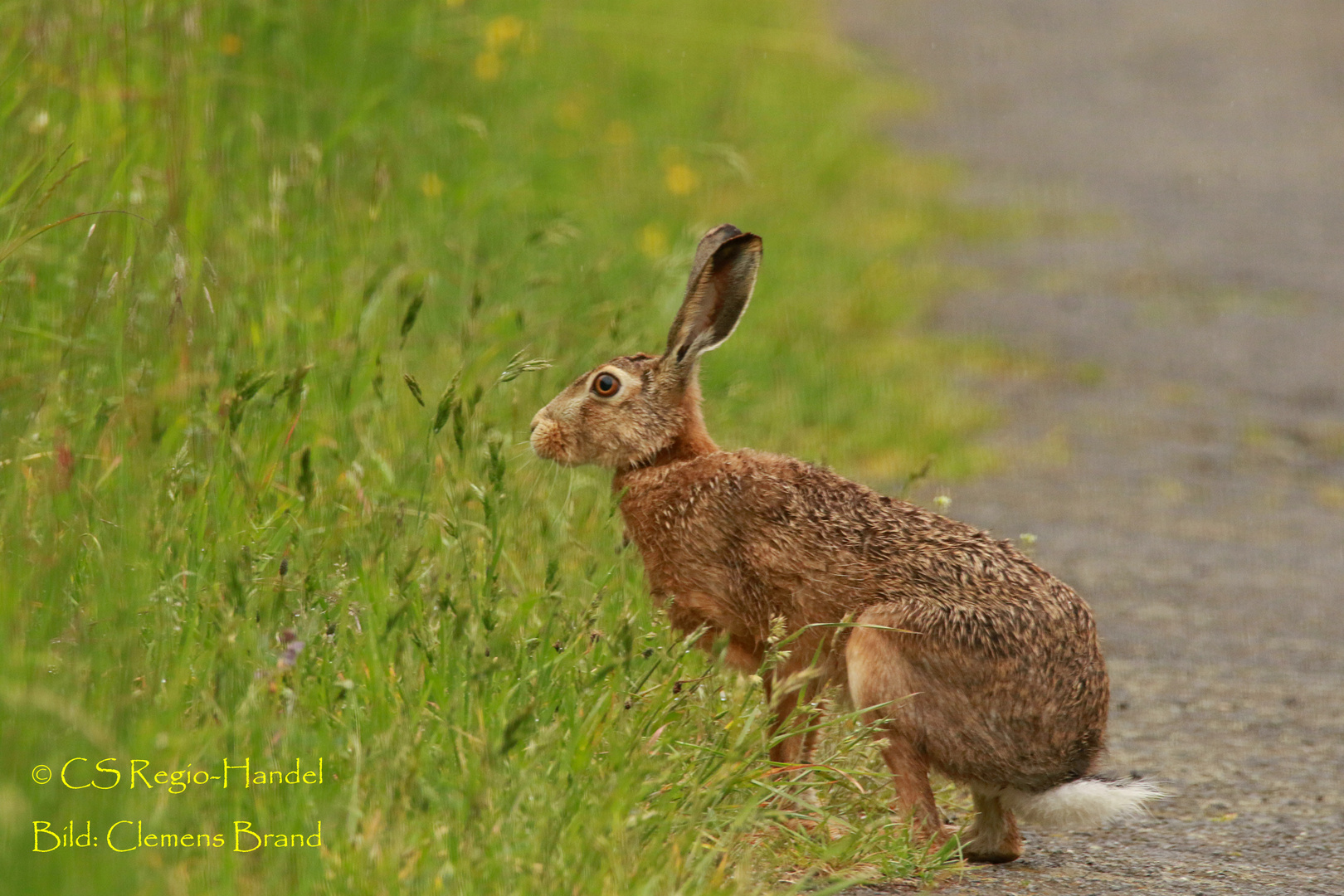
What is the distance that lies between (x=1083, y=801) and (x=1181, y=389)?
534cm

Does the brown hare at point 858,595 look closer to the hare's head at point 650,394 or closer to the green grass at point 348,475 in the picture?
the hare's head at point 650,394

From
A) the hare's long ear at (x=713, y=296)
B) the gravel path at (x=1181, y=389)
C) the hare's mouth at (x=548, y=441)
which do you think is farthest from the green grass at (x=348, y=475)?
the gravel path at (x=1181, y=389)

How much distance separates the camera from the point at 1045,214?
1204cm

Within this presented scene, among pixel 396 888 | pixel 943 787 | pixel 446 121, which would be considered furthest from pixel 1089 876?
pixel 446 121

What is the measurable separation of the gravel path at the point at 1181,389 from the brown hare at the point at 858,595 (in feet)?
0.87

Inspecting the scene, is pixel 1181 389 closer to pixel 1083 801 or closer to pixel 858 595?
pixel 858 595

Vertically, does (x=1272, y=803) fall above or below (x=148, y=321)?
below

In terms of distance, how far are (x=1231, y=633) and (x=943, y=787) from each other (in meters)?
2.03

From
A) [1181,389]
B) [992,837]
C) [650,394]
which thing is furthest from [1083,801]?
[1181,389]

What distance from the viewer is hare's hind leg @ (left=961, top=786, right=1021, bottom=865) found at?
13.5ft

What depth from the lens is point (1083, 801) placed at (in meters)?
3.96

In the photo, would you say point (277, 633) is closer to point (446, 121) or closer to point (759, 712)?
point (759, 712)

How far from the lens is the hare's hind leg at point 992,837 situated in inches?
163

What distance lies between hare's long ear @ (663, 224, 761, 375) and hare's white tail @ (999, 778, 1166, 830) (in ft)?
4.73
